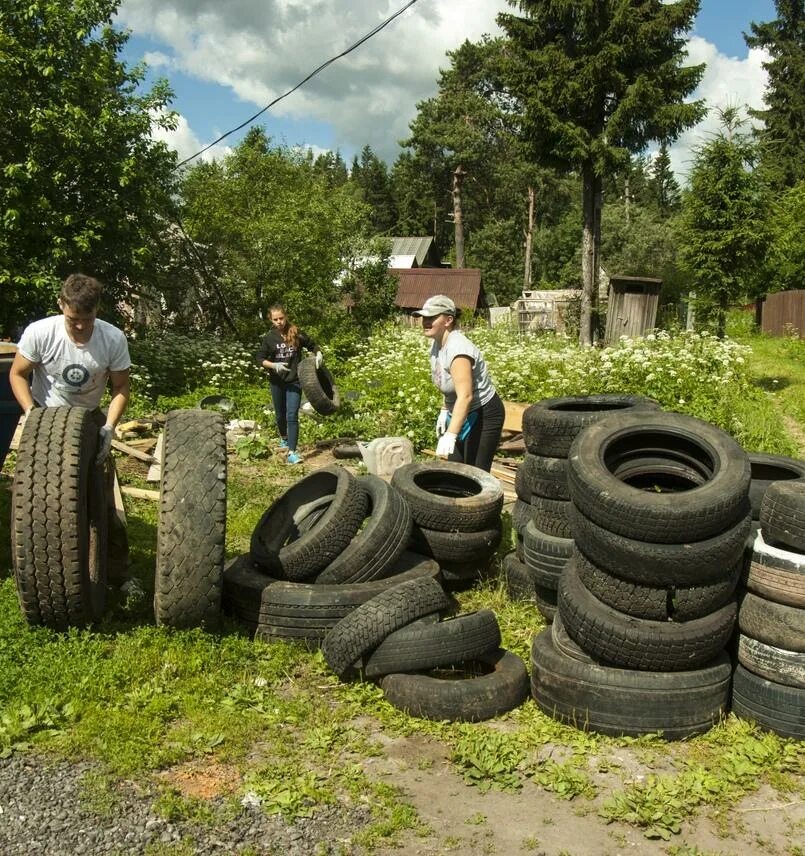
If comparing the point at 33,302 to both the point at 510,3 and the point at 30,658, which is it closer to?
the point at 30,658

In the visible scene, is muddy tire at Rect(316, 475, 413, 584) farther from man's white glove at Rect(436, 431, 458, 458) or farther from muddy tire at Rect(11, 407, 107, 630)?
muddy tire at Rect(11, 407, 107, 630)

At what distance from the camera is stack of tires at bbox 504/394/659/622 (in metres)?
5.15

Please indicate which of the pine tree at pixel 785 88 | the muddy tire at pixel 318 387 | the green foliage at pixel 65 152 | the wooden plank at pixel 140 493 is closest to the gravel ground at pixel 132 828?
the wooden plank at pixel 140 493

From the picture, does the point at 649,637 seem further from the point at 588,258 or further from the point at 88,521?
the point at 588,258

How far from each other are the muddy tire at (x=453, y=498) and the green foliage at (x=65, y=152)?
9.58 m

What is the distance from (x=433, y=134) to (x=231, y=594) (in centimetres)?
5101

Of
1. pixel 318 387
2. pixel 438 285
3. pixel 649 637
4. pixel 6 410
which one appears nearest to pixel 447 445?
pixel 649 637

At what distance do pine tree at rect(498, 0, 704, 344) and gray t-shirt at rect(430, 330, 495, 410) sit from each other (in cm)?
1715

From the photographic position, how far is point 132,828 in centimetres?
325

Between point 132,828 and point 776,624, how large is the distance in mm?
3098

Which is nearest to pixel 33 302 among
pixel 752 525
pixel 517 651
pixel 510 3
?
pixel 517 651

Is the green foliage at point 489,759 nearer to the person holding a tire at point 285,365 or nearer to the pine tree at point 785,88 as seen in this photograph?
the person holding a tire at point 285,365

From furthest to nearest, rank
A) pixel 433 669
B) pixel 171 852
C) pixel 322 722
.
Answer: pixel 433 669 → pixel 322 722 → pixel 171 852

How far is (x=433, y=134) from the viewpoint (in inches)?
2051
